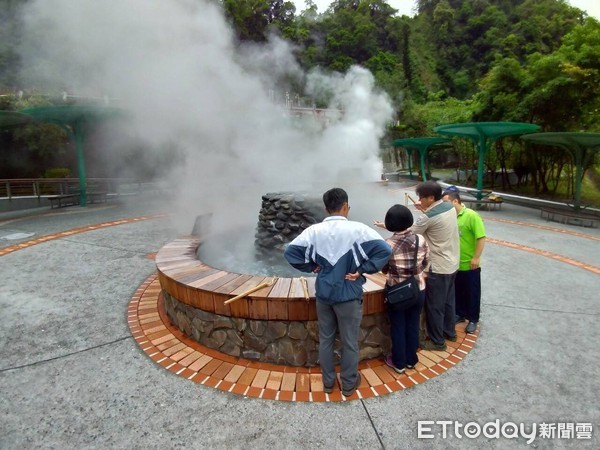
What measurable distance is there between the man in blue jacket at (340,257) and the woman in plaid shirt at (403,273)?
0.29 meters

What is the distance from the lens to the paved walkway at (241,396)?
1842 millimetres

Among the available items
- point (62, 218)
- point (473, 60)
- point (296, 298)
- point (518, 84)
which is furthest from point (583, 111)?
point (473, 60)

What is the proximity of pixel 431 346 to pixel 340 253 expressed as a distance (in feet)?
4.39

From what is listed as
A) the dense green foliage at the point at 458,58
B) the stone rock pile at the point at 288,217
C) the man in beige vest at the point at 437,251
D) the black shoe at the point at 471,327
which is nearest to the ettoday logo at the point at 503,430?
the man in beige vest at the point at 437,251

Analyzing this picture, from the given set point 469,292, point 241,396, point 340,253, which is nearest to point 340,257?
point 340,253

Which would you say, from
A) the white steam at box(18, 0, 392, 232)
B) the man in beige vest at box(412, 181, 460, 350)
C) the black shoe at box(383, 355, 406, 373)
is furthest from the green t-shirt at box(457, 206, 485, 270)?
the white steam at box(18, 0, 392, 232)

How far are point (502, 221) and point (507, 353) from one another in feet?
21.5

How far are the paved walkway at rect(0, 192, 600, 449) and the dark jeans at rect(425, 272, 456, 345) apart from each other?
0.87ft

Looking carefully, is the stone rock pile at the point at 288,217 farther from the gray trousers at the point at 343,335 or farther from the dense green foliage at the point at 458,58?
the dense green foliage at the point at 458,58

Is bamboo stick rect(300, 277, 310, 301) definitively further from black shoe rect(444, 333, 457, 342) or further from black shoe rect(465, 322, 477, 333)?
black shoe rect(465, 322, 477, 333)

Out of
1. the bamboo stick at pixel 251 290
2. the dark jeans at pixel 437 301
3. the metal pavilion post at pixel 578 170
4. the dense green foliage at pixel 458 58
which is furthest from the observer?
the dense green foliage at pixel 458 58

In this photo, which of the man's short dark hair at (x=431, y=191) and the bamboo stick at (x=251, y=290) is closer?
the bamboo stick at (x=251, y=290)

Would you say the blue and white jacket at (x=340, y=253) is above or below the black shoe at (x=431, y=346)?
above

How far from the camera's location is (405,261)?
7.31 ft
